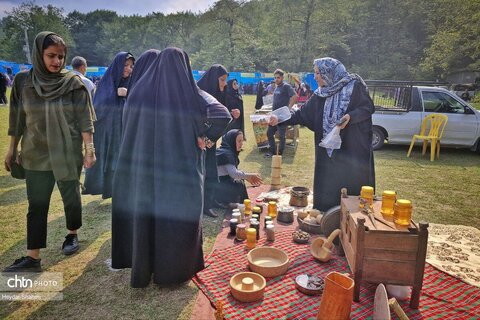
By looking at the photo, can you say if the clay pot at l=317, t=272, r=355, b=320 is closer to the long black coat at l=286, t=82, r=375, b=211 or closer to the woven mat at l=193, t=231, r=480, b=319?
the woven mat at l=193, t=231, r=480, b=319

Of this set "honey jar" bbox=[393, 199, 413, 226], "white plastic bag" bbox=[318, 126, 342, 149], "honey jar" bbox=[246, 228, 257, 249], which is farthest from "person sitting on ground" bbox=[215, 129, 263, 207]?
"honey jar" bbox=[393, 199, 413, 226]

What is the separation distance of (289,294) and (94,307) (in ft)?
5.22

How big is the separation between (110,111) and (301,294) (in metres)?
3.26

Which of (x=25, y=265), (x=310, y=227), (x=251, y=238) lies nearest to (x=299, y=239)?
(x=310, y=227)

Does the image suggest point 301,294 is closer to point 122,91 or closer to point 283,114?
point 283,114

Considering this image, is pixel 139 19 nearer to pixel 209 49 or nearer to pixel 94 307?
pixel 209 49

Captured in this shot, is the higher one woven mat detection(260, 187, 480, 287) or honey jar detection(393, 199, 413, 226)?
honey jar detection(393, 199, 413, 226)

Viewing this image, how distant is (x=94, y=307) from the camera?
2.52 metres

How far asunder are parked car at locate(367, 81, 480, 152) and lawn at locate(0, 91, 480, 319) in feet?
1.67

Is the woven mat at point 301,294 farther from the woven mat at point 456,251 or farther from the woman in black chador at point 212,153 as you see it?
the woman in black chador at point 212,153

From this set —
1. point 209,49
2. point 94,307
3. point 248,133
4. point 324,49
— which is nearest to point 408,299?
point 94,307

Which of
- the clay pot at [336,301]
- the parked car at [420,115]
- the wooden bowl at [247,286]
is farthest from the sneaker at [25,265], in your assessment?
the parked car at [420,115]

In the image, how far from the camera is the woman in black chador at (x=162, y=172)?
2.47m

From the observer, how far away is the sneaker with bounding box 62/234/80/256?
328 cm
